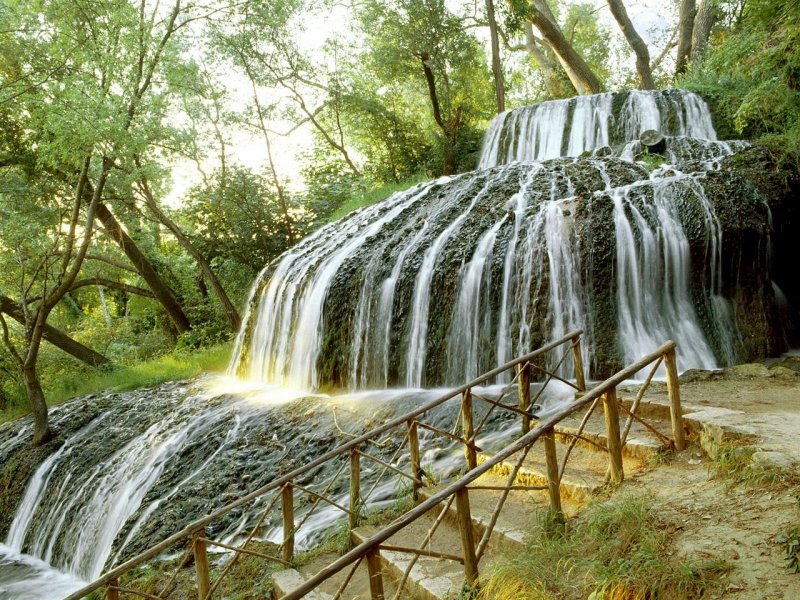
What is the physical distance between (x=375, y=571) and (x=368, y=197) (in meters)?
14.3

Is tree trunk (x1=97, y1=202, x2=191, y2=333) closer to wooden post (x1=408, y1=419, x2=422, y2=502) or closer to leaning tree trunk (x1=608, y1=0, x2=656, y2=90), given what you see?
wooden post (x1=408, y1=419, x2=422, y2=502)

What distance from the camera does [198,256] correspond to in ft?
51.7

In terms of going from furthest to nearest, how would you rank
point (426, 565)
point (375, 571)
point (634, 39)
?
point (634, 39), point (426, 565), point (375, 571)

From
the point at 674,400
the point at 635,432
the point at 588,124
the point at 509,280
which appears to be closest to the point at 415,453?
the point at 635,432

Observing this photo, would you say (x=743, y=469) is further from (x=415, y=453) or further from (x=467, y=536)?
(x=415, y=453)

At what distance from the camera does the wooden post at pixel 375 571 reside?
8.72ft

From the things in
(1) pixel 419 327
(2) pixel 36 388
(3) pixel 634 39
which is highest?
(3) pixel 634 39

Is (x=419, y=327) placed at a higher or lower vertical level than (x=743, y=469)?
higher

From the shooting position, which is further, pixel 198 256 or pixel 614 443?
pixel 198 256

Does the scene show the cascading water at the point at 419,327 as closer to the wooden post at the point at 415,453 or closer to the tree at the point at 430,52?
the wooden post at the point at 415,453

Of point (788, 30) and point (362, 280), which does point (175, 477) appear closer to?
point (362, 280)

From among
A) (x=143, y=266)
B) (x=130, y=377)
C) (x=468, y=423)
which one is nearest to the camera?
(x=468, y=423)

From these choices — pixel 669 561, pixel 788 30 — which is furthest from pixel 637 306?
pixel 669 561

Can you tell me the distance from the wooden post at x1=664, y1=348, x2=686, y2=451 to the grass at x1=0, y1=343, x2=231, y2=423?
35.5 feet
